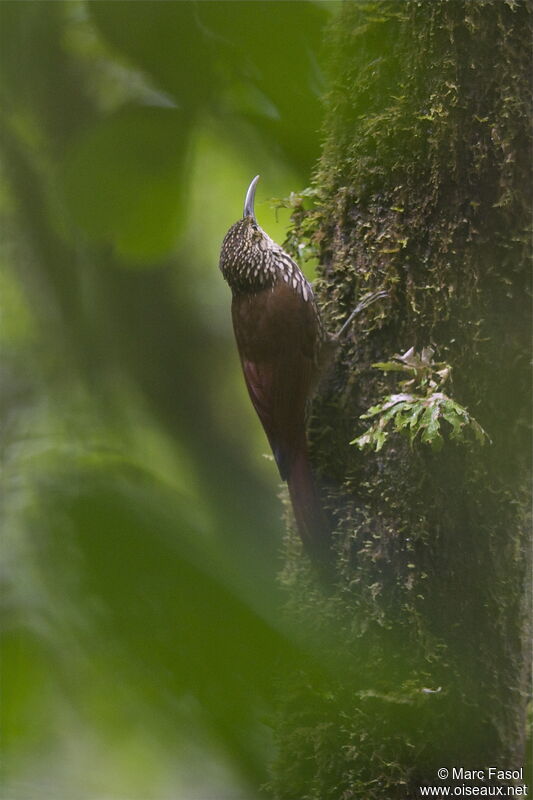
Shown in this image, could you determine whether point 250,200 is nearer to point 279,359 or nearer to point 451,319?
point 279,359

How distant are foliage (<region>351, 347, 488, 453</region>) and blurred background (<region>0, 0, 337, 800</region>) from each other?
15.2 inches

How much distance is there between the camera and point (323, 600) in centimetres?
136

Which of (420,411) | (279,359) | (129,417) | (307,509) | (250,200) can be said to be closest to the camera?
(129,417)

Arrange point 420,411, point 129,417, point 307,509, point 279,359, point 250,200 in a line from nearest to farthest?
point 129,417 → point 420,411 → point 307,509 → point 250,200 → point 279,359

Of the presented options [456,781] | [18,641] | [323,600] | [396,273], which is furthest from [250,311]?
[18,641]

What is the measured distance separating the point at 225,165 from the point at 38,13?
0.42 meters

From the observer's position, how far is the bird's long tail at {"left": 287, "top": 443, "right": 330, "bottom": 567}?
5.36 feet

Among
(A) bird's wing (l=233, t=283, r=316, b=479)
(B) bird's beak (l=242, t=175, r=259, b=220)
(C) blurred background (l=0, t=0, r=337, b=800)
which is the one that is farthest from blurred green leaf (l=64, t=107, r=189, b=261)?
(A) bird's wing (l=233, t=283, r=316, b=479)

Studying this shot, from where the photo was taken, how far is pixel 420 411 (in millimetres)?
1462

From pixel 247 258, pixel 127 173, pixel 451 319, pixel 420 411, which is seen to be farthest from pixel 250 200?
pixel 127 173

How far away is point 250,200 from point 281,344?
39 centimetres

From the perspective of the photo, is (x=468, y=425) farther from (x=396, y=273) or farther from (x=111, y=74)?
(x=111, y=74)

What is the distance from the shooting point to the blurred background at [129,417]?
439 millimetres

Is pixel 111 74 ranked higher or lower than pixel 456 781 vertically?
higher
